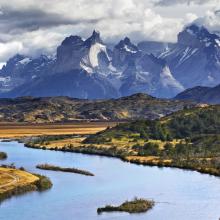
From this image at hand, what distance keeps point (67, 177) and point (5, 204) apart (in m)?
38.0

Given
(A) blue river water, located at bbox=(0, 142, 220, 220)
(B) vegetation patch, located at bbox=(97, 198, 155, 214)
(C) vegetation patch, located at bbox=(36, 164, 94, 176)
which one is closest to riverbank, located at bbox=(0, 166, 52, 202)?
(A) blue river water, located at bbox=(0, 142, 220, 220)

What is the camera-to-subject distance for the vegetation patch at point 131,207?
112m

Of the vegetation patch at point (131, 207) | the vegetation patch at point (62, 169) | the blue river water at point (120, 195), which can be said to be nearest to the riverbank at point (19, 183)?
the blue river water at point (120, 195)

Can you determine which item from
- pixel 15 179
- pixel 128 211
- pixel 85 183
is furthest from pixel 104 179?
pixel 128 211

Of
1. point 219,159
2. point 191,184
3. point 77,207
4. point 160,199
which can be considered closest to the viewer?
point 77,207

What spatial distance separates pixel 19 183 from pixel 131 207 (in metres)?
34.3

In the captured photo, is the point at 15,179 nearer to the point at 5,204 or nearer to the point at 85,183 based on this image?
the point at 85,183

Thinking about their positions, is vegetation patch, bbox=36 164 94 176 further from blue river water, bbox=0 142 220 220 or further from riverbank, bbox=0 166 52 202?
riverbank, bbox=0 166 52 202

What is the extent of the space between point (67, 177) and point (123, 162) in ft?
128

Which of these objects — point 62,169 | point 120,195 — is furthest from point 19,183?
point 62,169

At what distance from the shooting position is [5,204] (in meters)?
119

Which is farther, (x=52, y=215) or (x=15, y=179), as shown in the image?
(x=15, y=179)

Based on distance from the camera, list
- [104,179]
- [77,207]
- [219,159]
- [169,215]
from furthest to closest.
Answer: [219,159], [104,179], [77,207], [169,215]

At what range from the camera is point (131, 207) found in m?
113
